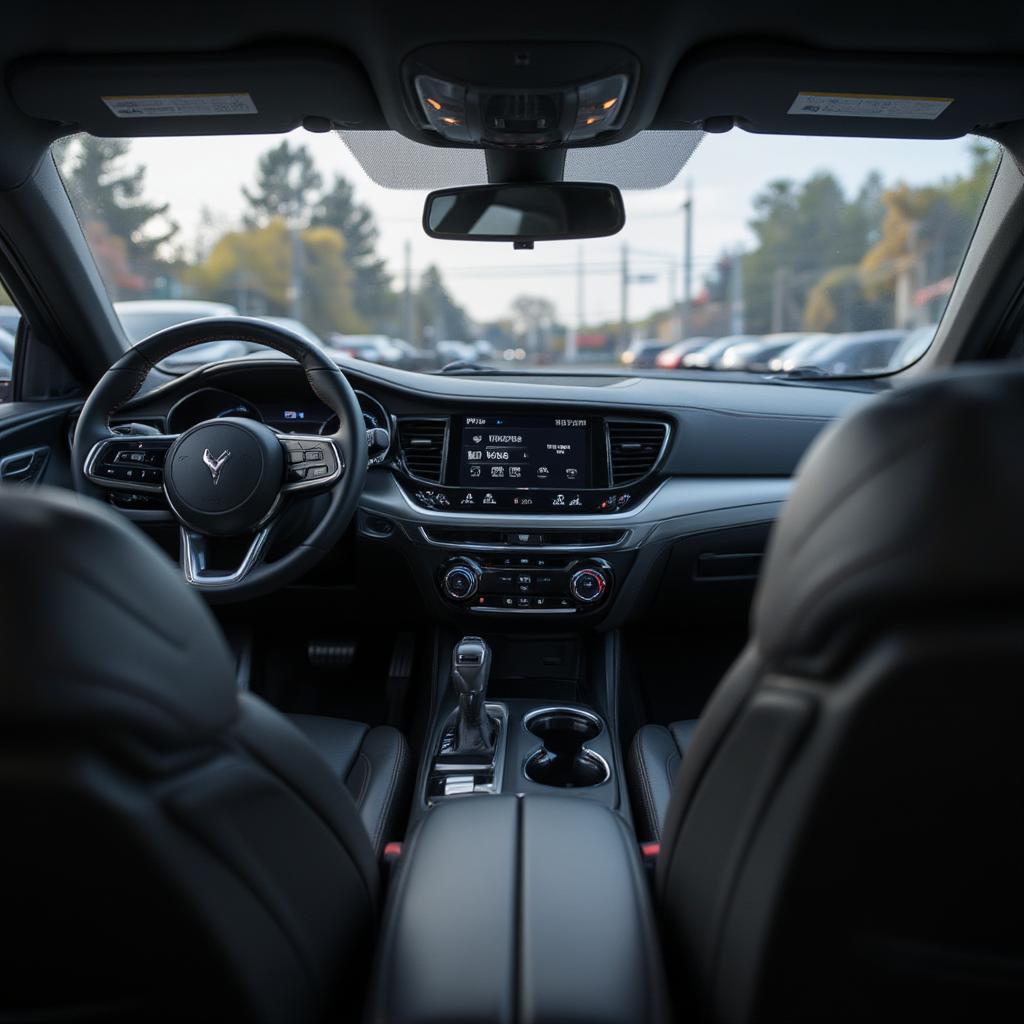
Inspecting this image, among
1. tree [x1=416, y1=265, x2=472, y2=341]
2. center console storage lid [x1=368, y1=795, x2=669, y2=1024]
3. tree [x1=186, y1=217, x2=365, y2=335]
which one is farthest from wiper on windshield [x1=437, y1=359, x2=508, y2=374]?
tree [x1=186, y1=217, x2=365, y2=335]

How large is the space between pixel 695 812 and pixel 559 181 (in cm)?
220

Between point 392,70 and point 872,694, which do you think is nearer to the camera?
point 872,694

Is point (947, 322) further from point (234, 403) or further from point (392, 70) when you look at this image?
point (234, 403)

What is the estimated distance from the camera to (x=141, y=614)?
0.86m

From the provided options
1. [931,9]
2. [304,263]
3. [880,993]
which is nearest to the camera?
[880,993]


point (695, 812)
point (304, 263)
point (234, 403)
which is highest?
point (304, 263)

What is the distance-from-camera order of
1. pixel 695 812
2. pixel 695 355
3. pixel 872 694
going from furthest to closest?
pixel 695 355 < pixel 695 812 < pixel 872 694

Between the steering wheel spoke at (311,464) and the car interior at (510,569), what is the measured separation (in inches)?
0.8

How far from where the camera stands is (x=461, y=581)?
3.14 m

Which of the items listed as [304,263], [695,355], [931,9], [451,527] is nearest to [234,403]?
[451,527]

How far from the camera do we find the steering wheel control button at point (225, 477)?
258 centimetres

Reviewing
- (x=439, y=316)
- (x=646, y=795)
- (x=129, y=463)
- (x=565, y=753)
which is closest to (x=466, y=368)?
(x=129, y=463)

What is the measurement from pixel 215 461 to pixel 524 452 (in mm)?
1055

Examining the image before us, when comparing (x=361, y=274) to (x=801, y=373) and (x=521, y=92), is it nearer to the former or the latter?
(x=801, y=373)
